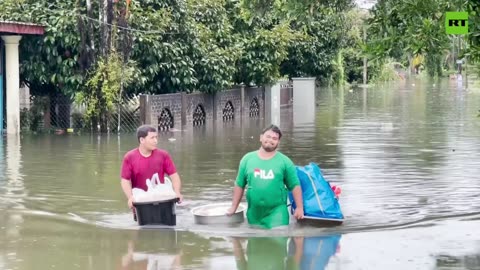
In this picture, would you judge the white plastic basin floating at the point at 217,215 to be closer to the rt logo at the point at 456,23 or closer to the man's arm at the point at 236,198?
the man's arm at the point at 236,198

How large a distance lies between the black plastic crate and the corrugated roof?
1335 centimetres

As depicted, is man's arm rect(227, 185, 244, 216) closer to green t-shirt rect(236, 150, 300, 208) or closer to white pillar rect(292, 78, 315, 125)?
green t-shirt rect(236, 150, 300, 208)

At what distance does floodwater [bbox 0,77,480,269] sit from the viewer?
9.02 meters

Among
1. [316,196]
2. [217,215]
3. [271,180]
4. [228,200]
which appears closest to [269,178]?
[271,180]

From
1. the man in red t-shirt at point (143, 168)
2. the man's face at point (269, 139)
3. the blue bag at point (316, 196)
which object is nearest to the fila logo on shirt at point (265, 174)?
the man's face at point (269, 139)

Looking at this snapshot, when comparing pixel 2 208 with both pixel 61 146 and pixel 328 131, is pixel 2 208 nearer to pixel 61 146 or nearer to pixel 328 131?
pixel 61 146

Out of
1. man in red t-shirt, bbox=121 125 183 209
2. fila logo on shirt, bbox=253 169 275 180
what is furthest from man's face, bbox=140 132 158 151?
fila logo on shirt, bbox=253 169 275 180

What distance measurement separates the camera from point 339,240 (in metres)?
9.84

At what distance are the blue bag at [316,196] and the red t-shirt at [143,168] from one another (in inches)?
56.0

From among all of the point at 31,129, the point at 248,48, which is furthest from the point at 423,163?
the point at 248,48

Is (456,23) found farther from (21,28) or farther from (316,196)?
(21,28)

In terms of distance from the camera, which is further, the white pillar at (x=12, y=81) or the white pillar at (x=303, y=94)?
the white pillar at (x=303, y=94)

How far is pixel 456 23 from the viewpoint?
9.35 meters

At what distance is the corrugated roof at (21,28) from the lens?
22.8 meters
